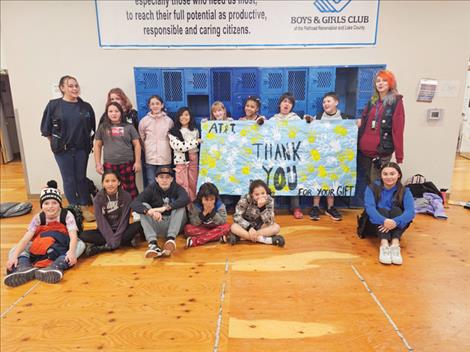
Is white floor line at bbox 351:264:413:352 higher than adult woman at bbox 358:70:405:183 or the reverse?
the reverse

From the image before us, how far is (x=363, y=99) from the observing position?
3.79 meters

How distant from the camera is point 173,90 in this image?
382cm

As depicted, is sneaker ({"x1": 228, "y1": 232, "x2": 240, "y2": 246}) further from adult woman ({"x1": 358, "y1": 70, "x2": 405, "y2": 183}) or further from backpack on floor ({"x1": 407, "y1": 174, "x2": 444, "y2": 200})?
backpack on floor ({"x1": 407, "y1": 174, "x2": 444, "y2": 200})

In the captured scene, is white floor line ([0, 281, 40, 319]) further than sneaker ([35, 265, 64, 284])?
No

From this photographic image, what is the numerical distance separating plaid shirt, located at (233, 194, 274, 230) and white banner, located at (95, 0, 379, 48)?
6.40 ft

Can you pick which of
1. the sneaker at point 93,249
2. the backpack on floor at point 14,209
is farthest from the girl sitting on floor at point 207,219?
the backpack on floor at point 14,209

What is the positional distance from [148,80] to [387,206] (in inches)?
110

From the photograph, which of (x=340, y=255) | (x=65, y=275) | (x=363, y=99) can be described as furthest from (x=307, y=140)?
(x=65, y=275)

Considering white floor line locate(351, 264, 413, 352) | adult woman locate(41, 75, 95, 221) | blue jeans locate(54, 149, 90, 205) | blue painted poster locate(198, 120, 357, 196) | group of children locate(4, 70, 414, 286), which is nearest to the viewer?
white floor line locate(351, 264, 413, 352)

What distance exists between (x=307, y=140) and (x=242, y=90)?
0.93 meters

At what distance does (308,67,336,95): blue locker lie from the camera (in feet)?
12.2

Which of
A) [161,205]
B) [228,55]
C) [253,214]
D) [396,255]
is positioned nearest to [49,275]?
[161,205]

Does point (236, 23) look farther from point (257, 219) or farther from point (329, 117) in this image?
point (257, 219)

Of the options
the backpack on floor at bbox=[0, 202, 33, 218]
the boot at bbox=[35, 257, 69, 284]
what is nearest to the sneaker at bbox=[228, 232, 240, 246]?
the boot at bbox=[35, 257, 69, 284]
